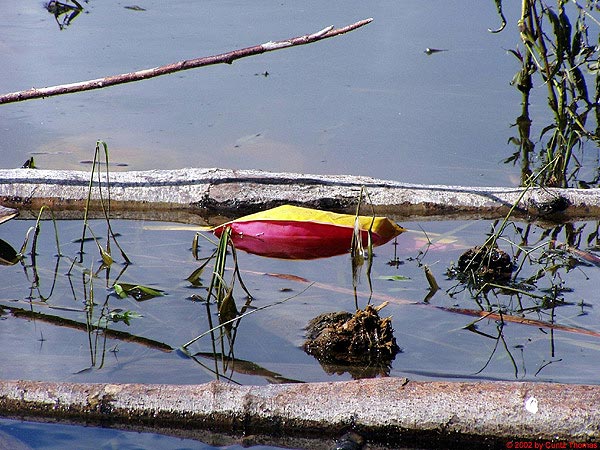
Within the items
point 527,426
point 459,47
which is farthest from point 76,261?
point 459,47

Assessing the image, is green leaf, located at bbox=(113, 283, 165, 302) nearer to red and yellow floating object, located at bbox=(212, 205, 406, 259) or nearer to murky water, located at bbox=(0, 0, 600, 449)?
murky water, located at bbox=(0, 0, 600, 449)

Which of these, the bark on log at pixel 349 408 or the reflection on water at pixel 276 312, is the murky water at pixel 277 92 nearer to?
the reflection on water at pixel 276 312

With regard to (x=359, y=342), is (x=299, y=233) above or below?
above

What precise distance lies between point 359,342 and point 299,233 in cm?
107

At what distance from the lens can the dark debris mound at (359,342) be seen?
8.86 ft

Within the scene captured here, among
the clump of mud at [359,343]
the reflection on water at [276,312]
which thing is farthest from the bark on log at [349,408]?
the clump of mud at [359,343]

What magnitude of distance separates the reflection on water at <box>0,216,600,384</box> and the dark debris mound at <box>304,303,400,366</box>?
0.05m

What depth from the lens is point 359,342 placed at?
2.71 metres

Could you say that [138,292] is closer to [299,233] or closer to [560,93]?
[299,233]

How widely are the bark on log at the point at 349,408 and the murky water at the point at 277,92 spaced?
2.85 m

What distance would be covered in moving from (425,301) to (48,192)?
190cm

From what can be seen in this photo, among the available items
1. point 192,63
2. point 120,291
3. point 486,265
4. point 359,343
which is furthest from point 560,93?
point 120,291

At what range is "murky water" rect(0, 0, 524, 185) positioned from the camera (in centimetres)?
522

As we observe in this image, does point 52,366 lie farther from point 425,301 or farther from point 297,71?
point 297,71
